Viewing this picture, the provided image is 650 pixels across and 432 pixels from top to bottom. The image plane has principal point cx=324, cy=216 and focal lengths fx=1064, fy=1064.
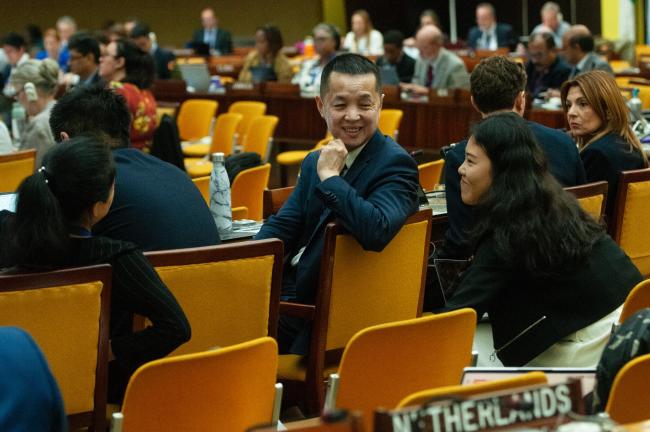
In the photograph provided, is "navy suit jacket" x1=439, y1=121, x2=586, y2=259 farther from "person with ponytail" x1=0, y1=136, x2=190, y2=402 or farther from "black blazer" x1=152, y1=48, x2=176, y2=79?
"black blazer" x1=152, y1=48, x2=176, y2=79

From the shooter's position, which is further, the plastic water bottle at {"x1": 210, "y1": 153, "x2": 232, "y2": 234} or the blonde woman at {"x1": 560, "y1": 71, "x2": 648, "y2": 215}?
the blonde woman at {"x1": 560, "y1": 71, "x2": 648, "y2": 215}

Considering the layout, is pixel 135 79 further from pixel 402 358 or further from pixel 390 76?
pixel 402 358

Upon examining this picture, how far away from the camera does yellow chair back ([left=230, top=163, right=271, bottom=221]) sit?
4754 millimetres

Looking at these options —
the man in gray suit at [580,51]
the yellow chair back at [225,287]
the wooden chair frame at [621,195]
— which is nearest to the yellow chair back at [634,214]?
the wooden chair frame at [621,195]

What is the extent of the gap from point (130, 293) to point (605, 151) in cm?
226

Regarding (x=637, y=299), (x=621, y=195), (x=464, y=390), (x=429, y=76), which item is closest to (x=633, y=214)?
(x=621, y=195)

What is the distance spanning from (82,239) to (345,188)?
798 millimetres

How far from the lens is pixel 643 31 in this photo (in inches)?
667

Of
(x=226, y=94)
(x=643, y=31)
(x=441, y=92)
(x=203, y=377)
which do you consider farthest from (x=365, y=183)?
(x=643, y=31)

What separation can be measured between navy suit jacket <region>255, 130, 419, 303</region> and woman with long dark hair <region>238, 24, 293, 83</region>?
6.79 m

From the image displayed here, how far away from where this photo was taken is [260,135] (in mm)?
7094

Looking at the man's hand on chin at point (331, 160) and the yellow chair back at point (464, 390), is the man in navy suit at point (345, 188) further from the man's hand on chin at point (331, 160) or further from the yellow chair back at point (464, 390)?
the yellow chair back at point (464, 390)

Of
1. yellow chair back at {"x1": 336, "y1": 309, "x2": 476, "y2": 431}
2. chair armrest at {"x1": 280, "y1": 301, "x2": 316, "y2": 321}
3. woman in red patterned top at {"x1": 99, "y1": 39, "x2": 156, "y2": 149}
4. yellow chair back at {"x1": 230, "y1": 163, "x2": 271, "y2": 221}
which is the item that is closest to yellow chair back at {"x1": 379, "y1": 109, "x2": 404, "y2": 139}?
woman in red patterned top at {"x1": 99, "y1": 39, "x2": 156, "y2": 149}

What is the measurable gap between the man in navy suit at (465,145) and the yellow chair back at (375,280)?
43 cm
